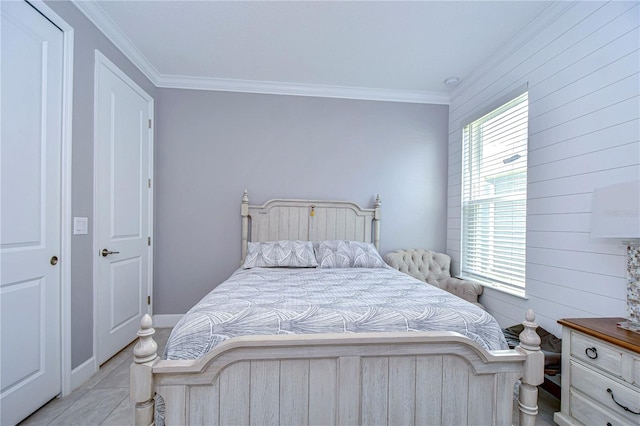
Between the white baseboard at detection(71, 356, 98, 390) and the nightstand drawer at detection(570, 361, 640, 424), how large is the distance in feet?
10.4

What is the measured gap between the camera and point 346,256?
2.92 m

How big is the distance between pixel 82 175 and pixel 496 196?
3.51 meters

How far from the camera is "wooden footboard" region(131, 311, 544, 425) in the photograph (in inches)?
44.6

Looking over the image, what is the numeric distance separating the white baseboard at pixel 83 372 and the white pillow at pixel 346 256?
1.97 meters

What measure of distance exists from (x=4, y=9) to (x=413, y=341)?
2.70 metres

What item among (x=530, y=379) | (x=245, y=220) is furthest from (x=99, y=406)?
(x=530, y=379)

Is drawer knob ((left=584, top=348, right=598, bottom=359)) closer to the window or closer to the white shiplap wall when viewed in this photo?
the white shiplap wall

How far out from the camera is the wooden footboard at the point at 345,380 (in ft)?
3.72

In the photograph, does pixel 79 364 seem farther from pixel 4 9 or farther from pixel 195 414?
pixel 4 9

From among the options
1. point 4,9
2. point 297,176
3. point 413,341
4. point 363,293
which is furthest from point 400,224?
point 4,9

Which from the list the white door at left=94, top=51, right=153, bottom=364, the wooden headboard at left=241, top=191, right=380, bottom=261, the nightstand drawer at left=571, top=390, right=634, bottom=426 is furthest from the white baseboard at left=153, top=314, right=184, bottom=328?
the nightstand drawer at left=571, top=390, right=634, bottom=426

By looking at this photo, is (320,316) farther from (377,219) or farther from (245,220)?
(377,219)

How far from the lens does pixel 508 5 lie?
2.11m

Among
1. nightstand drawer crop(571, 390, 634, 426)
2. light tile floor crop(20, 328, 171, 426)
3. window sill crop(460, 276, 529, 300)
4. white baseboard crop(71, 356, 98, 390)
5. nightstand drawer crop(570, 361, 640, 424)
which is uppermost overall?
window sill crop(460, 276, 529, 300)
